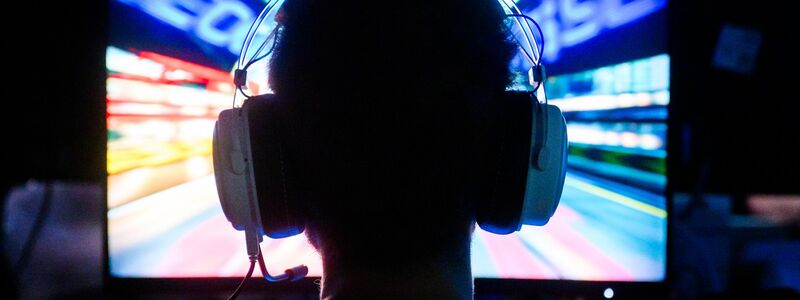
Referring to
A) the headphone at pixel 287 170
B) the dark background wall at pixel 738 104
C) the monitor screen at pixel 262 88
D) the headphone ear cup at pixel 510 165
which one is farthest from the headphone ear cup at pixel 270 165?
the dark background wall at pixel 738 104

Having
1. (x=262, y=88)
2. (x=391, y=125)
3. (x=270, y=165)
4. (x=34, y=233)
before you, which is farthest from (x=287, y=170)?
(x=34, y=233)

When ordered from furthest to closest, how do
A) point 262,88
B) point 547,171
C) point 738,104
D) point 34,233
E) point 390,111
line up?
point 738,104
point 34,233
point 262,88
point 547,171
point 390,111

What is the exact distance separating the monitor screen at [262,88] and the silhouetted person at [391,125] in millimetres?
Result: 374

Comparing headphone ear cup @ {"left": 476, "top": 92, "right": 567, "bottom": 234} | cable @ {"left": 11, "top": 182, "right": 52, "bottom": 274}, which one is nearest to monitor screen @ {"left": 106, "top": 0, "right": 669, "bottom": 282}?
cable @ {"left": 11, "top": 182, "right": 52, "bottom": 274}

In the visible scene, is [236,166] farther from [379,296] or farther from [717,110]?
[717,110]

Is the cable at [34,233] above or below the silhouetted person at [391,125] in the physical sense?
below

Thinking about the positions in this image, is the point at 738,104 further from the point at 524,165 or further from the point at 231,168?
the point at 231,168

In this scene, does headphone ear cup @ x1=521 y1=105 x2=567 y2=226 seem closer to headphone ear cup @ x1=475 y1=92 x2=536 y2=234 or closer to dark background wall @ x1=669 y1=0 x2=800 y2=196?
headphone ear cup @ x1=475 y1=92 x2=536 y2=234

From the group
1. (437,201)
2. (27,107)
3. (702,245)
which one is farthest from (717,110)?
(27,107)

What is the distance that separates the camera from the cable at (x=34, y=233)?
0.94m

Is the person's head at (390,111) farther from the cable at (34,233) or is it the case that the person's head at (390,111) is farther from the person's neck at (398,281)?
the cable at (34,233)

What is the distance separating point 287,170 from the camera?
532 millimetres

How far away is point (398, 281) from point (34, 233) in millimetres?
788

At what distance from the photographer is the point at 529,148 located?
0.55 meters
